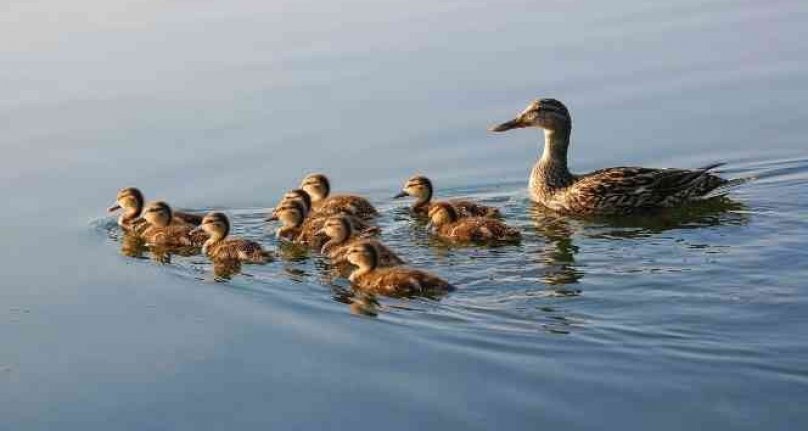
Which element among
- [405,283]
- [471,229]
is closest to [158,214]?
[471,229]

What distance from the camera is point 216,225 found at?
761 cm

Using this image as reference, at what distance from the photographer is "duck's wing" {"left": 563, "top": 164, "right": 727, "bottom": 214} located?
8008mm

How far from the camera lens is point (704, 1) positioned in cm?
1373

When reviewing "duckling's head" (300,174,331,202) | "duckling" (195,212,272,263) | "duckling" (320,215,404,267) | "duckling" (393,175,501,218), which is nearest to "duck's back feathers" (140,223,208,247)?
"duckling" (195,212,272,263)

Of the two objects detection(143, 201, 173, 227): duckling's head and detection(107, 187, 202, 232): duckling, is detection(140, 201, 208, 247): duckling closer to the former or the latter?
detection(143, 201, 173, 227): duckling's head

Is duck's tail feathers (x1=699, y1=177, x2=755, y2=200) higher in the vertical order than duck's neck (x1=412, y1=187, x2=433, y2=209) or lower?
higher

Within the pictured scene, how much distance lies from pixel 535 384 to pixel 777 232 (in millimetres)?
2666

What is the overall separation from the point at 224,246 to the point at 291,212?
63cm

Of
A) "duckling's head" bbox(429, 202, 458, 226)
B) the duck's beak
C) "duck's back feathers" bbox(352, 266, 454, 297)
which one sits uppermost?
the duck's beak

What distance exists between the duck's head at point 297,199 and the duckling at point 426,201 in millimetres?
587

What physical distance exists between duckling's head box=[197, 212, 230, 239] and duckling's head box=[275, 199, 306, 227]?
0.41 meters

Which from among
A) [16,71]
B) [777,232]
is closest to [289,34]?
[16,71]

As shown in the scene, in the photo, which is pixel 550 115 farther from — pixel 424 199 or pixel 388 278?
pixel 388 278

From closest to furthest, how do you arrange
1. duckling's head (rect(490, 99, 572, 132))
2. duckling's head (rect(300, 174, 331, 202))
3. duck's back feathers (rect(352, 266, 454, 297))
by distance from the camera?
duck's back feathers (rect(352, 266, 454, 297)) < duckling's head (rect(300, 174, 331, 202)) < duckling's head (rect(490, 99, 572, 132))
